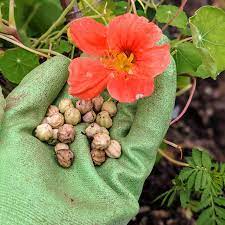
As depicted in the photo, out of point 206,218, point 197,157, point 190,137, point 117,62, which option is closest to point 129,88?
point 117,62

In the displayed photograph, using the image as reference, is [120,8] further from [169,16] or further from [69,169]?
[69,169]

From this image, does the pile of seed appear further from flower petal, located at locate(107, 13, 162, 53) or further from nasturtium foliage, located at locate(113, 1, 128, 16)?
nasturtium foliage, located at locate(113, 1, 128, 16)

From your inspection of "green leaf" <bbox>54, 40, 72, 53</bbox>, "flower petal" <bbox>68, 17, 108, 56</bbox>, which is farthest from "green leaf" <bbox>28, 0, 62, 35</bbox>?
"flower petal" <bbox>68, 17, 108, 56</bbox>

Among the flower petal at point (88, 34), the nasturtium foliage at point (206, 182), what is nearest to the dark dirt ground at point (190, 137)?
the nasturtium foliage at point (206, 182)

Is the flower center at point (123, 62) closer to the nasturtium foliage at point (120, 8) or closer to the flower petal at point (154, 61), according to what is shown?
the flower petal at point (154, 61)

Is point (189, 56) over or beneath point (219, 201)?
over

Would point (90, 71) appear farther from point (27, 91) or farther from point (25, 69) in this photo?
point (25, 69)
